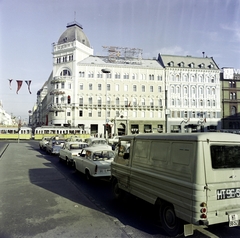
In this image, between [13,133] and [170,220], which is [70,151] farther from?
[13,133]

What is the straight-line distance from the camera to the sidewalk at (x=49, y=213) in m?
4.68

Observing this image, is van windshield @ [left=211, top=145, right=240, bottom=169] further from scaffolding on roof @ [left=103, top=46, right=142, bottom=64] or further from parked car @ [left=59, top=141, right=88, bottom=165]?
scaffolding on roof @ [left=103, top=46, right=142, bottom=64]

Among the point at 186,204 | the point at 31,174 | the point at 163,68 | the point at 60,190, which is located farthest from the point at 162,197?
the point at 163,68

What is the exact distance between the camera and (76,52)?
2115 inches

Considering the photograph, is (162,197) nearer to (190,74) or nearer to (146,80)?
(146,80)

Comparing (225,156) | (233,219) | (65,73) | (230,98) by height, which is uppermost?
(65,73)

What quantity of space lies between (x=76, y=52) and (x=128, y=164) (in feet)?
170

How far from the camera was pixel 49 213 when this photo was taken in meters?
5.76

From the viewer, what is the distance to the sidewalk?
468cm

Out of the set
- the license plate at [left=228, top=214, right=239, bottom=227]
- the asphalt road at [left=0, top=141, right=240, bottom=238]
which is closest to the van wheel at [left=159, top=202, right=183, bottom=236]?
the asphalt road at [left=0, top=141, right=240, bottom=238]

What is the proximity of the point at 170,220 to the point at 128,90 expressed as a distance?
54.2 m

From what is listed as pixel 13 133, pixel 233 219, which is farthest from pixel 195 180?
pixel 13 133

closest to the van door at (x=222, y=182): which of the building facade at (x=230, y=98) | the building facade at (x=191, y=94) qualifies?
the building facade at (x=191, y=94)

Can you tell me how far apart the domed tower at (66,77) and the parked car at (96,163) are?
149ft
